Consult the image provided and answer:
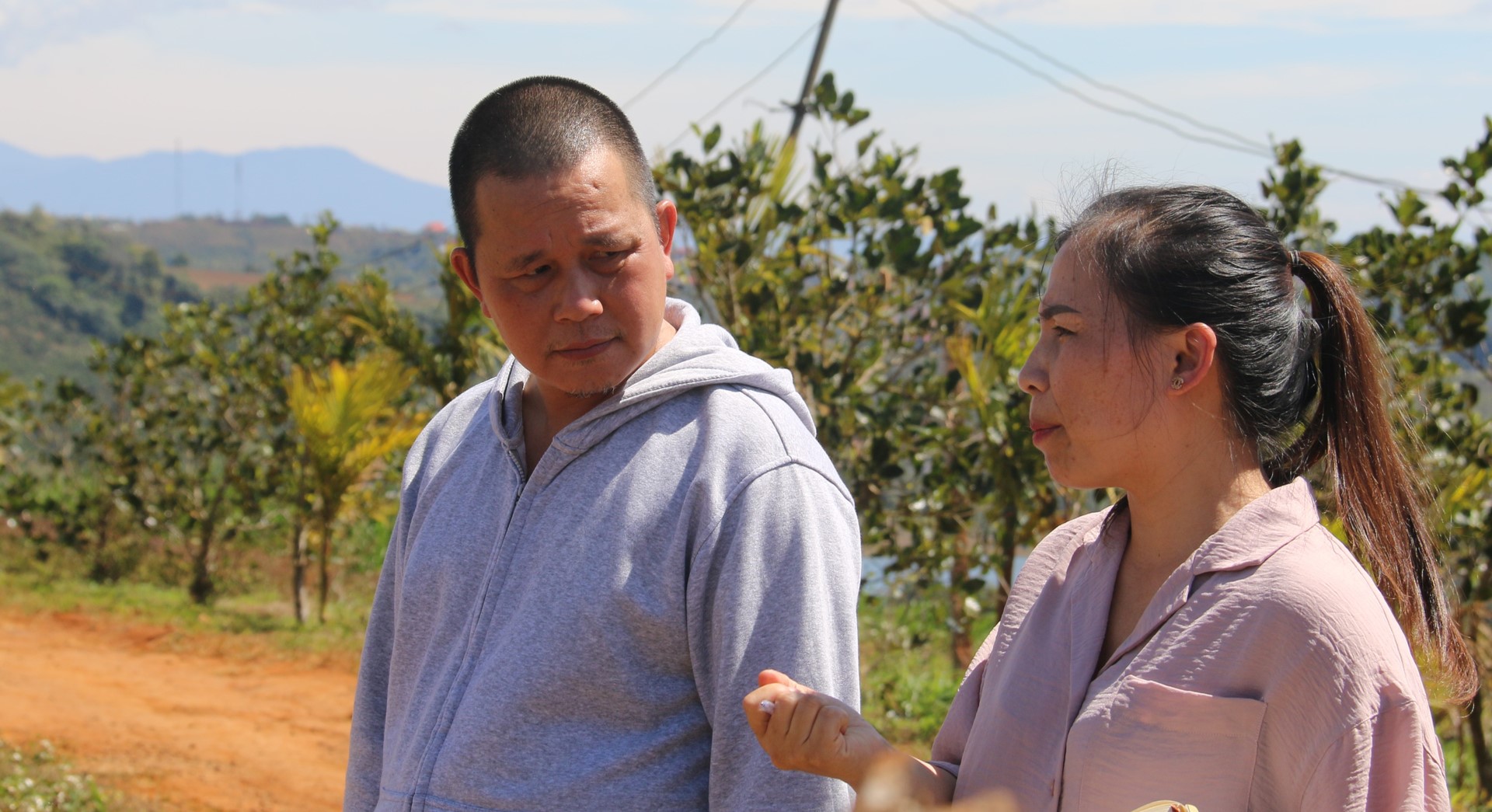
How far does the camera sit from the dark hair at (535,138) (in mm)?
1826

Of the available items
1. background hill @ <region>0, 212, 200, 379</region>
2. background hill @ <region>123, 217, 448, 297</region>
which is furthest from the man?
background hill @ <region>123, 217, 448, 297</region>

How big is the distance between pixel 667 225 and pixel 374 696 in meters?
0.89

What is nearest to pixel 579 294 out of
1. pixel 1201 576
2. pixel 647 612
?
pixel 647 612

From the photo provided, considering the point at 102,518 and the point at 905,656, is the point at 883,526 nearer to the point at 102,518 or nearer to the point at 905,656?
the point at 905,656

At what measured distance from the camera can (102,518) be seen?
35.0ft

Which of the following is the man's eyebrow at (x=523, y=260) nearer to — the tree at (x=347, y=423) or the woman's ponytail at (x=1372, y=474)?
the woman's ponytail at (x=1372, y=474)

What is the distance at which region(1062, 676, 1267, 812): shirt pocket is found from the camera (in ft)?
4.68

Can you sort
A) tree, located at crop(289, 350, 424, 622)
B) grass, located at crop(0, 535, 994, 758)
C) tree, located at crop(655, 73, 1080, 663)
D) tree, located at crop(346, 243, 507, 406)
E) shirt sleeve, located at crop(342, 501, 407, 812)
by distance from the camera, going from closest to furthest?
shirt sleeve, located at crop(342, 501, 407, 812) → tree, located at crop(655, 73, 1080, 663) → grass, located at crop(0, 535, 994, 758) → tree, located at crop(346, 243, 507, 406) → tree, located at crop(289, 350, 424, 622)

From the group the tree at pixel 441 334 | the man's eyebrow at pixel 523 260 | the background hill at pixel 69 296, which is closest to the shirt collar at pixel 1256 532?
the man's eyebrow at pixel 523 260

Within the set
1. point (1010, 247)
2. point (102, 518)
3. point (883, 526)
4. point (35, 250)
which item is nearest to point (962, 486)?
point (883, 526)

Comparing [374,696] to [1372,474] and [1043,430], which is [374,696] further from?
[1372,474]

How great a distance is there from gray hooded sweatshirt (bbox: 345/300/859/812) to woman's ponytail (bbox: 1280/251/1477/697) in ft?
2.05

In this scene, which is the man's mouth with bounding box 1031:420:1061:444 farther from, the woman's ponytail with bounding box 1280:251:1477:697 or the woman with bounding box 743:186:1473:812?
the woman's ponytail with bounding box 1280:251:1477:697

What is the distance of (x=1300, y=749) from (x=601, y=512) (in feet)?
2.91
